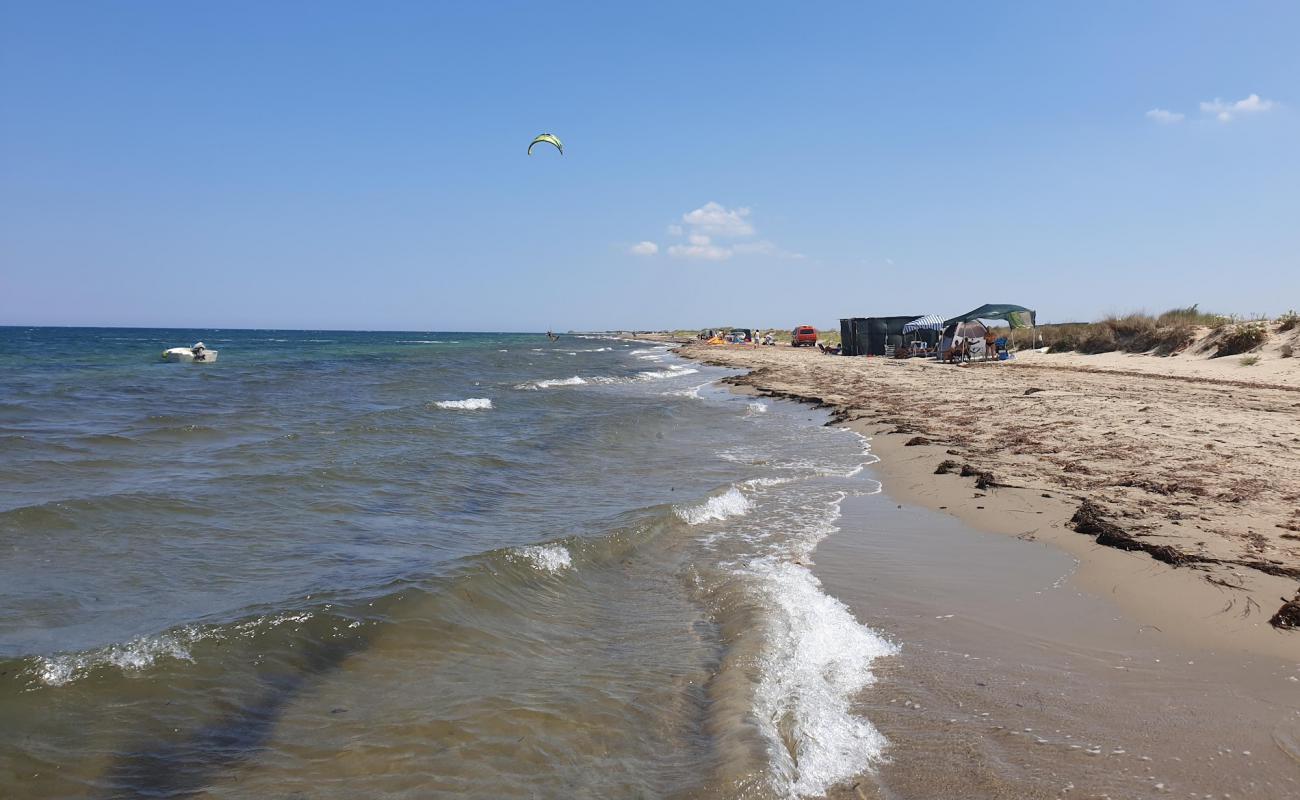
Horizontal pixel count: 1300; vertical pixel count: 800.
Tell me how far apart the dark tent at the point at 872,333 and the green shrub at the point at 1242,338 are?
18.0m

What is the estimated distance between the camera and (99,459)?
40.3 ft

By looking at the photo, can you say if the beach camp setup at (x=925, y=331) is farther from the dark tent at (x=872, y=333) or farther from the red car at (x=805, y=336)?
the red car at (x=805, y=336)

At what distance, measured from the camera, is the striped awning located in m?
40.1

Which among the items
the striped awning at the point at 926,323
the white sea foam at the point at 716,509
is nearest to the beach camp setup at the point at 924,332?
the striped awning at the point at 926,323

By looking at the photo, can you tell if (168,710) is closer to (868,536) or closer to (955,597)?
(955,597)

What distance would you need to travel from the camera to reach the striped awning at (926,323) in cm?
4009

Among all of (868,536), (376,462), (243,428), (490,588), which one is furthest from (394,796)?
(243,428)

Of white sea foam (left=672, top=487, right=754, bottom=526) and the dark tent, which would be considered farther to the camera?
the dark tent

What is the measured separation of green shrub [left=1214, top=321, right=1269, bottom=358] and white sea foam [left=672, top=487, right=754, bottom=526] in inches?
924

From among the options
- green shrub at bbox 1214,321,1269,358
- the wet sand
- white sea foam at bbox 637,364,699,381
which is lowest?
the wet sand

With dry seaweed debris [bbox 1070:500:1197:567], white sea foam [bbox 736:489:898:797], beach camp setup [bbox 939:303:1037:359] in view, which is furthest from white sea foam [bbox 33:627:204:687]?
beach camp setup [bbox 939:303:1037:359]

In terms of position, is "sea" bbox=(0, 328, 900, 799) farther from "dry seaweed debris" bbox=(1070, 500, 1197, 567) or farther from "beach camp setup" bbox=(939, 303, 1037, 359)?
"beach camp setup" bbox=(939, 303, 1037, 359)

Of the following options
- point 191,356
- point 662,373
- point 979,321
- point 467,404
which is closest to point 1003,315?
point 979,321

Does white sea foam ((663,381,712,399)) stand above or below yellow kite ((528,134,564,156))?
below
